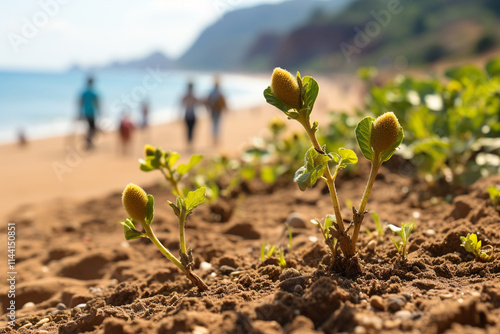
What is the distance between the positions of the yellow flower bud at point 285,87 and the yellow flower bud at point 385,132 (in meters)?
0.30

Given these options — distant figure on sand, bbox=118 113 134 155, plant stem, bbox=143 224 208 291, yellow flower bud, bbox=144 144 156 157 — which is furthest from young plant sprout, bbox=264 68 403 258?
distant figure on sand, bbox=118 113 134 155

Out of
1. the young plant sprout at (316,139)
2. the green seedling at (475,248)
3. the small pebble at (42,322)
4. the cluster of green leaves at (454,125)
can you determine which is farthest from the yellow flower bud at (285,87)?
the cluster of green leaves at (454,125)

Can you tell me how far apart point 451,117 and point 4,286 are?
313 centimetres

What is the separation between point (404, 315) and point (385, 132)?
612 mm

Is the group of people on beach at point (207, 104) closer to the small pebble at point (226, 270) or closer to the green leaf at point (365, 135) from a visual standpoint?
the small pebble at point (226, 270)

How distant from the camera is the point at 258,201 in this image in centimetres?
379

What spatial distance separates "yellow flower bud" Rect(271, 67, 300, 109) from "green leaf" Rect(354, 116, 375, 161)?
0.25 m

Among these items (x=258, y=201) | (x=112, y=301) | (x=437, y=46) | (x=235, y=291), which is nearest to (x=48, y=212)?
(x=258, y=201)

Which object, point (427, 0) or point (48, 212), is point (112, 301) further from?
point (427, 0)

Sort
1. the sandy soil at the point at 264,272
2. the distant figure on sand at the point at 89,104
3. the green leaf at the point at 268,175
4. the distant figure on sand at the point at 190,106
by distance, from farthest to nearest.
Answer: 1. the distant figure on sand at the point at 190,106
2. the distant figure on sand at the point at 89,104
3. the green leaf at the point at 268,175
4. the sandy soil at the point at 264,272

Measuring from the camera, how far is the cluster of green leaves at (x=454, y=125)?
10.00 ft

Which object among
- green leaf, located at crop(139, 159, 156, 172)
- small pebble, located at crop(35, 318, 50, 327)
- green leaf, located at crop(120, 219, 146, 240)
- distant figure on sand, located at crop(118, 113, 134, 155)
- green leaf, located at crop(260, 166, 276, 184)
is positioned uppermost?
distant figure on sand, located at crop(118, 113, 134, 155)

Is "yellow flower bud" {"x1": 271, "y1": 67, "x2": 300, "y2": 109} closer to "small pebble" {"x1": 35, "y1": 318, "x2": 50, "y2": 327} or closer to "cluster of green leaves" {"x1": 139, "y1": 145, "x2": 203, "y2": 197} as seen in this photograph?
"cluster of green leaves" {"x1": 139, "y1": 145, "x2": 203, "y2": 197}

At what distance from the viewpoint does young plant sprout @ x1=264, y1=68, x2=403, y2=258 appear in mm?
1573
